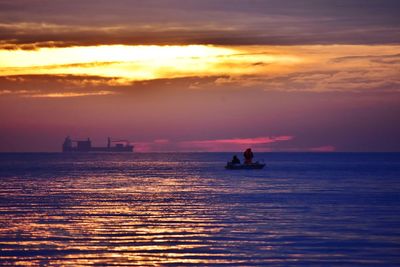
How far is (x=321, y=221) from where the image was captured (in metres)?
44.6

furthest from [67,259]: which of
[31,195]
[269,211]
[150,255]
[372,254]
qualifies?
[31,195]

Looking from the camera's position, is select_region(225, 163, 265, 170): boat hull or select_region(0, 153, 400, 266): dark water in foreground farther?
select_region(225, 163, 265, 170): boat hull

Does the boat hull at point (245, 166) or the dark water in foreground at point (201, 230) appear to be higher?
the boat hull at point (245, 166)

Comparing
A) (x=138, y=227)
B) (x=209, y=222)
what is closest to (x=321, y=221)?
(x=209, y=222)

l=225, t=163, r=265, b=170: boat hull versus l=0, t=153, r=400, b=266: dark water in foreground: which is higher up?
l=225, t=163, r=265, b=170: boat hull

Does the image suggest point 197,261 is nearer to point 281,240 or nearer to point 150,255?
point 150,255

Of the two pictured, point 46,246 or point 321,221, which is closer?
point 46,246

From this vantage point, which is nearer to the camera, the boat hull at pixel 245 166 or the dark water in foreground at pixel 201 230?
the dark water in foreground at pixel 201 230

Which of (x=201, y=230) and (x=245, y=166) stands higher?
(x=245, y=166)

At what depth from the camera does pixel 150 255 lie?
31922 mm

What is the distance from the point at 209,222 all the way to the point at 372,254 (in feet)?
44.8

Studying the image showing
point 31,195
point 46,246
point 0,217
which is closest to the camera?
point 46,246

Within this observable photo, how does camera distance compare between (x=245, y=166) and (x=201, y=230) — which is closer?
(x=201, y=230)

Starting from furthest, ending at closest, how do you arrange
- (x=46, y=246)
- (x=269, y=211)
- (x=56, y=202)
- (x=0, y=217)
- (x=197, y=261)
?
(x=56, y=202), (x=269, y=211), (x=0, y=217), (x=46, y=246), (x=197, y=261)
